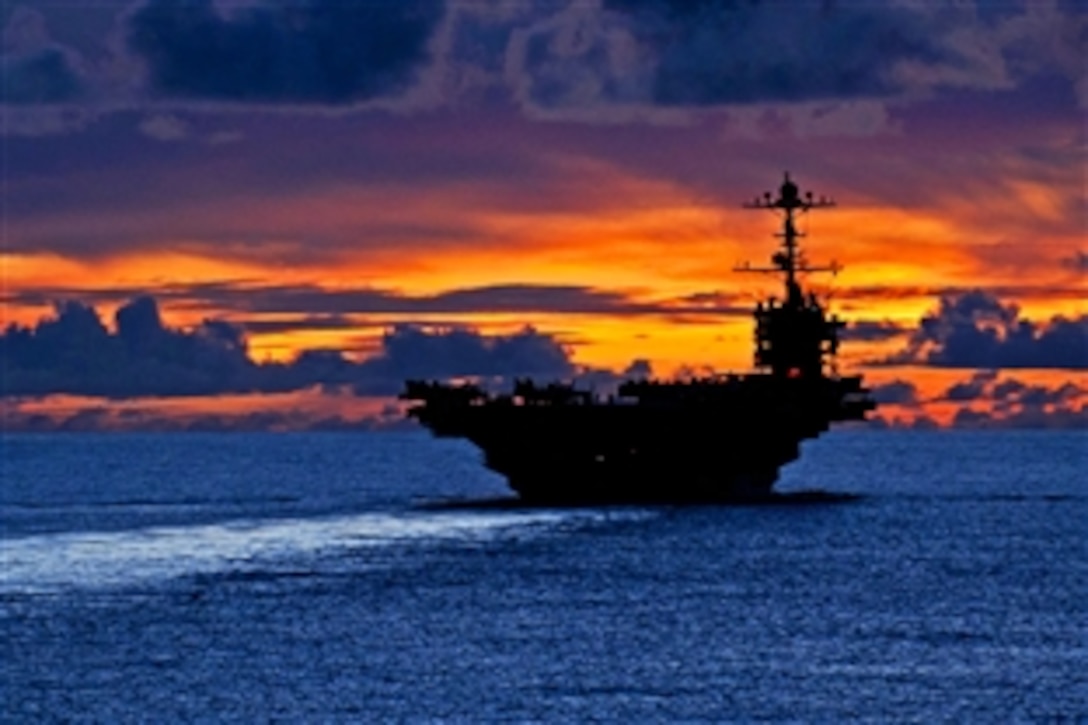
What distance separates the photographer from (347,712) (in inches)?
2110

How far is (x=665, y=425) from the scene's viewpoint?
116 meters

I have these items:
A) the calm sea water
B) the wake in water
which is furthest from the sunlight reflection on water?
the wake in water

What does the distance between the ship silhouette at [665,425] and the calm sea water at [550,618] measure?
200cm

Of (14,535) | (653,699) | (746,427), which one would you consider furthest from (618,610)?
(14,535)

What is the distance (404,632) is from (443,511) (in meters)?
58.2

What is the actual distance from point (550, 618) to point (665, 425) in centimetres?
4458

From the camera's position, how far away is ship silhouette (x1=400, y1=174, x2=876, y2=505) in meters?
115

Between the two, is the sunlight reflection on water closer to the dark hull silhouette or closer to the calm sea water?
the calm sea water

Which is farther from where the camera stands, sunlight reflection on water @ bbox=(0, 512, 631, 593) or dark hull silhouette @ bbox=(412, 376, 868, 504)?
dark hull silhouette @ bbox=(412, 376, 868, 504)

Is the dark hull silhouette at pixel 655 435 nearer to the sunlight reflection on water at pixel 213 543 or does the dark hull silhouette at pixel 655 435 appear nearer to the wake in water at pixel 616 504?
the wake in water at pixel 616 504

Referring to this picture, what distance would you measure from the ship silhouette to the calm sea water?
2.00 meters

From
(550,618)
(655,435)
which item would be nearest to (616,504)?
(655,435)

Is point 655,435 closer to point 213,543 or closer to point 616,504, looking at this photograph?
point 616,504

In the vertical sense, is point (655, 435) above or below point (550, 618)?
above
